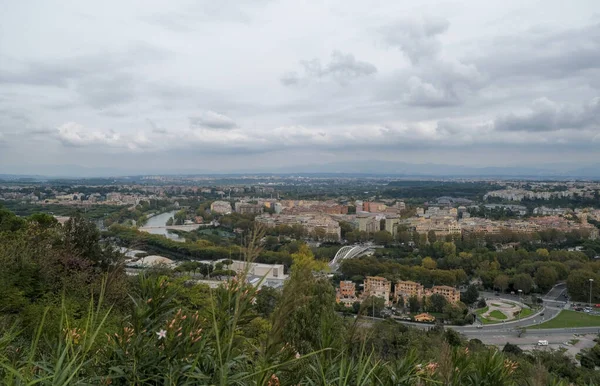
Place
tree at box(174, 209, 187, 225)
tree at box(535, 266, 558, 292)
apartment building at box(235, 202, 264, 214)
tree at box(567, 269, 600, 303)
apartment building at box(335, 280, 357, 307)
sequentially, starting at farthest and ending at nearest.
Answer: apartment building at box(235, 202, 264, 214) → tree at box(174, 209, 187, 225) → tree at box(535, 266, 558, 292) → tree at box(567, 269, 600, 303) → apartment building at box(335, 280, 357, 307)

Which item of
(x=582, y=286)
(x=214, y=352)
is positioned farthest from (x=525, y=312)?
(x=214, y=352)

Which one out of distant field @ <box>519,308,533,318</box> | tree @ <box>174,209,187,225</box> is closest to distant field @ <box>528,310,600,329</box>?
distant field @ <box>519,308,533,318</box>

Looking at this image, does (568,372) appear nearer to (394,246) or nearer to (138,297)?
(138,297)

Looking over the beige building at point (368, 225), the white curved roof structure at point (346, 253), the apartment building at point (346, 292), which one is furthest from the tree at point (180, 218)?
the apartment building at point (346, 292)

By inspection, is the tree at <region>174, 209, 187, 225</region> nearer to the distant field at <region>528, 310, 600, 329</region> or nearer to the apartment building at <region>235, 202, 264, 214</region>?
the apartment building at <region>235, 202, 264, 214</region>

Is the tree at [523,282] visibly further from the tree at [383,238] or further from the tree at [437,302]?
the tree at [383,238]

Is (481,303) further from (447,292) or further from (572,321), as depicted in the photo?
(572,321)

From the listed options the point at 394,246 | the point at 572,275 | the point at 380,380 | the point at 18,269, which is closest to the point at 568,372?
the point at 380,380
